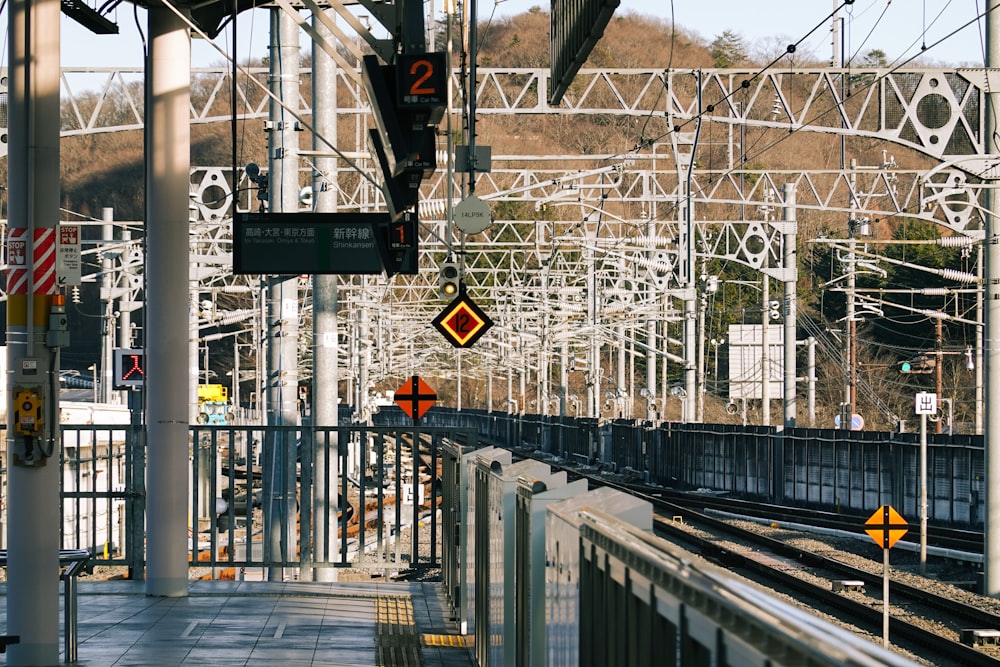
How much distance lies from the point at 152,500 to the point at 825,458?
22.7 m

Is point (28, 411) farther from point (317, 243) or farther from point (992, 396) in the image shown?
point (992, 396)

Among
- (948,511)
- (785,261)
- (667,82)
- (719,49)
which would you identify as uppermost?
(719,49)

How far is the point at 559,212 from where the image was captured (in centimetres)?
11775

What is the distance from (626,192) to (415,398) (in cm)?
2964

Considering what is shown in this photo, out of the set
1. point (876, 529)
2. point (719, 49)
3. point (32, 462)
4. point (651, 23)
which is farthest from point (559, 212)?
point (32, 462)

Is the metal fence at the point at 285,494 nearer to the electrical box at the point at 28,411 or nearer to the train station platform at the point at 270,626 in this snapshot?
the train station platform at the point at 270,626

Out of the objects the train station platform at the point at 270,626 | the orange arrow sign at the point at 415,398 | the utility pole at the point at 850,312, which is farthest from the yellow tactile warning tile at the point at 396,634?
the utility pole at the point at 850,312

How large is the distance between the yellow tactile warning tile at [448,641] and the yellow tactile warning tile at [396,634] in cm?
7

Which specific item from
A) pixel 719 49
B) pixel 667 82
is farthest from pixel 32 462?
pixel 719 49

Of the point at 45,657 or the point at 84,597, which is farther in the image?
the point at 84,597

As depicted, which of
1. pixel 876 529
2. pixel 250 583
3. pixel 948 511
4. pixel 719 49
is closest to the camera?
pixel 250 583

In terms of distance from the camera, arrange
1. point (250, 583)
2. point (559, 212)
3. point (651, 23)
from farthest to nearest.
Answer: point (651, 23) < point (559, 212) < point (250, 583)

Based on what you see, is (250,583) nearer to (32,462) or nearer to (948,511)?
(32,462)

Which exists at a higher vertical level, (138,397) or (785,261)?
(785,261)
